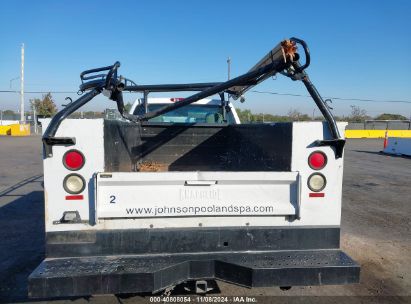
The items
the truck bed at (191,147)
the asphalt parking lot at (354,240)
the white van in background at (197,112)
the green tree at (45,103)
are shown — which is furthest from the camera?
the green tree at (45,103)

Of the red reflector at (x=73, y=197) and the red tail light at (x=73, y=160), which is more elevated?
the red tail light at (x=73, y=160)

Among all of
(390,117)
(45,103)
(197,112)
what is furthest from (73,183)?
(390,117)

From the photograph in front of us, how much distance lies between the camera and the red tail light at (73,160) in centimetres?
288

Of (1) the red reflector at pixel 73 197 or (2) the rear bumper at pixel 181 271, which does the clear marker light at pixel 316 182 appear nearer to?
(2) the rear bumper at pixel 181 271

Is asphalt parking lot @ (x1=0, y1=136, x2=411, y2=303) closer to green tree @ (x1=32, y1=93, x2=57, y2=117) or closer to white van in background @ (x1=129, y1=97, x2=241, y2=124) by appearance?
white van in background @ (x1=129, y1=97, x2=241, y2=124)

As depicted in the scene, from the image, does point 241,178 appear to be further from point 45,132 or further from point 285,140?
point 45,132

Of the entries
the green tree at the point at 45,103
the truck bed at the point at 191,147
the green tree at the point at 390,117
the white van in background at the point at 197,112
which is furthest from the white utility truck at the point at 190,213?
the green tree at the point at 390,117

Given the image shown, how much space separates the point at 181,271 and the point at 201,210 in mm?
495

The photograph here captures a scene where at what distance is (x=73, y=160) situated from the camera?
2.89 m

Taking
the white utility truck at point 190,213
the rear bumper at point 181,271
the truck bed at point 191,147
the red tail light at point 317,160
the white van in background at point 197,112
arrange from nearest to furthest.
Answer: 1. the rear bumper at point 181,271
2. the white utility truck at point 190,213
3. the red tail light at point 317,160
4. the truck bed at point 191,147
5. the white van in background at point 197,112

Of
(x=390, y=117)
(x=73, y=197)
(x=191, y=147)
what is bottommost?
(x=73, y=197)

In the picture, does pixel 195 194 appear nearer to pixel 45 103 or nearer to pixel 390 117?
pixel 45 103

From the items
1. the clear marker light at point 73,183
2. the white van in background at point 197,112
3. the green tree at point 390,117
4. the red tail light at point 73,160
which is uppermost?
the green tree at point 390,117

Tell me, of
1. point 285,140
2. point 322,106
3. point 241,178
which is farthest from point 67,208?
point 322,106
